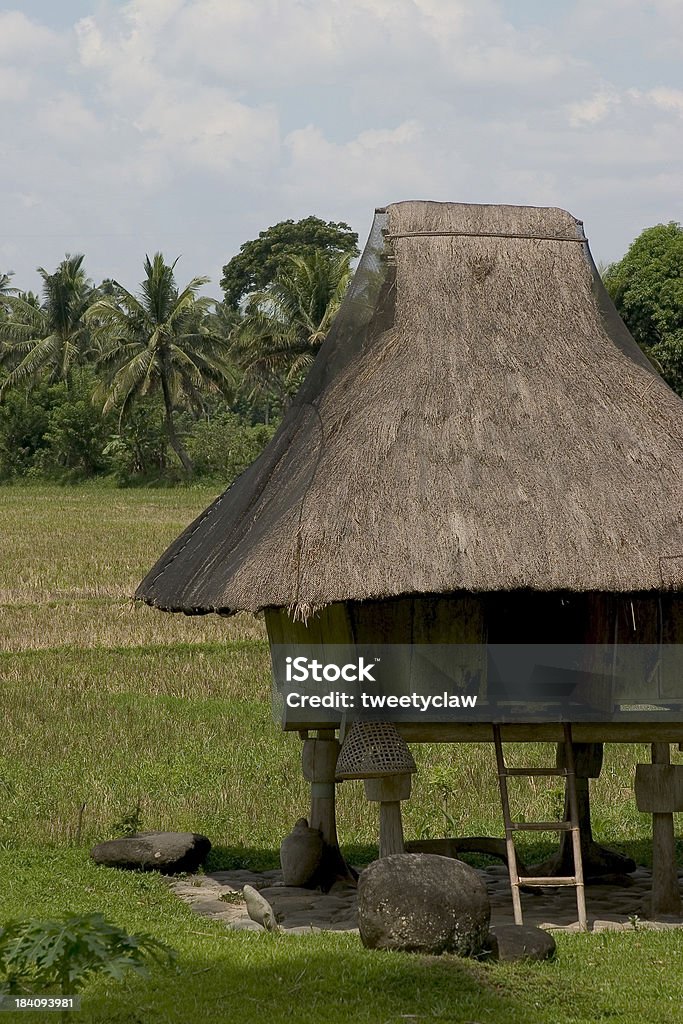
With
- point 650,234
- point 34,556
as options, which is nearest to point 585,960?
point 34,556

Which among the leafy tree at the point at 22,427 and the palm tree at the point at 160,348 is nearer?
the palm tree at the point at 160,348

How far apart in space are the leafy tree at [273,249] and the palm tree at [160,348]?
10959mm

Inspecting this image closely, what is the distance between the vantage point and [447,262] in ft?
30.5

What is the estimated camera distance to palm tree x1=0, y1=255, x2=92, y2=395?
46.3m

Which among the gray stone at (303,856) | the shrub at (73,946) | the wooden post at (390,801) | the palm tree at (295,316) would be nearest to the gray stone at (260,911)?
the wooden post at (390,801)

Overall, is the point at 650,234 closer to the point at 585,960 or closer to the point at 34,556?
the point at 34,556

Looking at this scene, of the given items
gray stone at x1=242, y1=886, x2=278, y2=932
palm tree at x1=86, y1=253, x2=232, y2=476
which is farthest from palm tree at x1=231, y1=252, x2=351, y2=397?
gray stone at x1=242, y1=886, x2=278, y2=932

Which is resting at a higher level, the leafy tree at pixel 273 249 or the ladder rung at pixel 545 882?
the leafy tree at pixel 273 249

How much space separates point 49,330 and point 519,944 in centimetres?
4346

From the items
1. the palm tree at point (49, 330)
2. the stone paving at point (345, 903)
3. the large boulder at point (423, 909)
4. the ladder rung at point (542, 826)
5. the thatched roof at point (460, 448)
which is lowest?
the stone paving at point (345, 903)

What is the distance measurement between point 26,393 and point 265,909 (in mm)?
41161

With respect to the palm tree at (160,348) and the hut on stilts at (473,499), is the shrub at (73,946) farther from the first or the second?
the palm tree at (160,348)

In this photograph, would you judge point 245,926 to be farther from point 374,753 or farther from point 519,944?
point 519,944

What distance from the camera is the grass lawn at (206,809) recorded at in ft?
19.7
